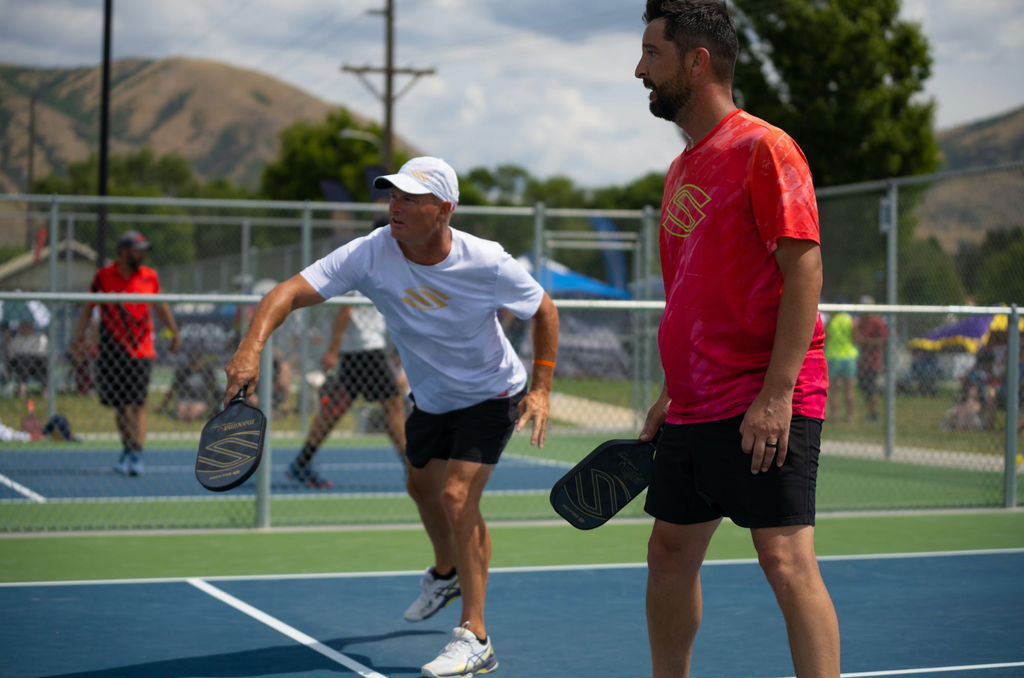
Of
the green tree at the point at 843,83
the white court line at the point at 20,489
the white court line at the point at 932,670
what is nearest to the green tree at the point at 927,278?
the white court line at the point at 932,670

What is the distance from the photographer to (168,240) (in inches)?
2025

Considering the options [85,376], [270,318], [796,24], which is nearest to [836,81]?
[796,24]

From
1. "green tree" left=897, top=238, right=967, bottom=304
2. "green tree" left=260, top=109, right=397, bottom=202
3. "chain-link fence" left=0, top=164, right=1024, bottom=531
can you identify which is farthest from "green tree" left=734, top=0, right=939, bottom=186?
"green tree" left=260, top=109, right=397, bottom=202

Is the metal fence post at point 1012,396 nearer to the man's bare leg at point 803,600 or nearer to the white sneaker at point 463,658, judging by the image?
the white sneaker at point 463,658

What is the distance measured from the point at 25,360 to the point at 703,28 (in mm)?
11177

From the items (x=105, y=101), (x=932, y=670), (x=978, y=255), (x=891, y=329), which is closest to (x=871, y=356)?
(x=891, y=329)

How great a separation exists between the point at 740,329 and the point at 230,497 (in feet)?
24.1

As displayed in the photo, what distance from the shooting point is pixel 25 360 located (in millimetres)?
12945

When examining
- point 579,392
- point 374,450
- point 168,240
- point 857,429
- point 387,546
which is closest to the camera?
point 387,546

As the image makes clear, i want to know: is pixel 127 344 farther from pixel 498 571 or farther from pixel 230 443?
pixel 230 443

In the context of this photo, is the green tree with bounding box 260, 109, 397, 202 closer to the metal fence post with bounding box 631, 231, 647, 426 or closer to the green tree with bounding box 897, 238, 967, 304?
the metal fence post with bounding box 631, 231, 647, 426

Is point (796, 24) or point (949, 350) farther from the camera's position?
point (796, 24)

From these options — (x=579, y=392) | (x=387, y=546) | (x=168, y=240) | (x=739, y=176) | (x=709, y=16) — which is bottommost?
(x=387, y=546)

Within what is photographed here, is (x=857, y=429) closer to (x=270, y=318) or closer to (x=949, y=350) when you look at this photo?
(x=949, y=350)
